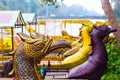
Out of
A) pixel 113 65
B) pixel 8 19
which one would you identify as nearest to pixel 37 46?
pixel 113 65

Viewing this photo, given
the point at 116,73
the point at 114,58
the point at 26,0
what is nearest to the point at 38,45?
the point at 116,73

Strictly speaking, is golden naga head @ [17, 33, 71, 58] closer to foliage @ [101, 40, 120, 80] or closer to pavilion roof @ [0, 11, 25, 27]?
foliage @ [101, 40, 120, 80]

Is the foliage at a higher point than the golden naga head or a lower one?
lower

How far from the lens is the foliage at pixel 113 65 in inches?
237

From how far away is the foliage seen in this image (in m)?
6.03

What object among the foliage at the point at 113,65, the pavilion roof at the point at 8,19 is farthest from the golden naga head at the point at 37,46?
the pavilion roof at the point at 8,19

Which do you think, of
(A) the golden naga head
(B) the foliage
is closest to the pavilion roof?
(B) the foliage

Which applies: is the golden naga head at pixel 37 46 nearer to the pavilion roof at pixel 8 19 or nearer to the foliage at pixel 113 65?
the foliage at pixel 113 65

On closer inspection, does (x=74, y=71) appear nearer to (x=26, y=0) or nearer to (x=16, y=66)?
(x=16, y=66)

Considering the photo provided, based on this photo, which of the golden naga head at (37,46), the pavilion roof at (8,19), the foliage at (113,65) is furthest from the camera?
the pavilion roof at (8,19)

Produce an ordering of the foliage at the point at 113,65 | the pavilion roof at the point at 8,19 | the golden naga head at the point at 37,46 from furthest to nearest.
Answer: the pavilion roof at the point at 8,19, the foliage at the point at 113,65, the golden naga head at the point at 37,46

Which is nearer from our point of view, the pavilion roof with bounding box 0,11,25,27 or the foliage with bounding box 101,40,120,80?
the foliage with bounding box 101,40,120,80

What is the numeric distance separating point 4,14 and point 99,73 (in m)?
3.81

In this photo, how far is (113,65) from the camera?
6.73 meters
